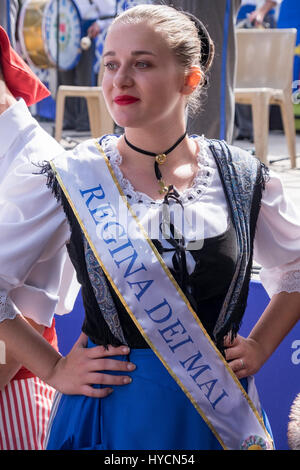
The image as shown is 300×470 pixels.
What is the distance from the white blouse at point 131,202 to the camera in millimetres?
1048

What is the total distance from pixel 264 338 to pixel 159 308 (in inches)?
8.4

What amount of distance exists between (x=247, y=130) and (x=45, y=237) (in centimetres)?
662

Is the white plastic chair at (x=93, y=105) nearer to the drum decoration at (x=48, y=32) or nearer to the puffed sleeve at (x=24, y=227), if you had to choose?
the drum decoration at (x=48, y=32)

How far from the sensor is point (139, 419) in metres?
1.02

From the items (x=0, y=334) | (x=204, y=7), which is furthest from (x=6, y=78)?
(x=204, y=7)

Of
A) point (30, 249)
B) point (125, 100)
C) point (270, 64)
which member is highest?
point (125, 100)

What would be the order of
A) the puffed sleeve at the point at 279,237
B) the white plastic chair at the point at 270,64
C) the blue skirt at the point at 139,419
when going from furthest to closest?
the white plastic chair at the point at 270,64
the puffed sleeve at the point at 279,237
the blue skirt at the point at 139,419

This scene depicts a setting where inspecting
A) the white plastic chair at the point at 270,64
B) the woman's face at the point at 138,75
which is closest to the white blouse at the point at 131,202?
the woman's face at the point at 138,75

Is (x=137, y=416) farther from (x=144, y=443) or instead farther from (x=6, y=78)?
(x=6, y=78)

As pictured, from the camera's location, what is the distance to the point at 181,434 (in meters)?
1.04

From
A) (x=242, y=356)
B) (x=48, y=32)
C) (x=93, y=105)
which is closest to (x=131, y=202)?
(x=242, y=356)

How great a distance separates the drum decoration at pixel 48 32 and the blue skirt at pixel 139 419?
583 cm

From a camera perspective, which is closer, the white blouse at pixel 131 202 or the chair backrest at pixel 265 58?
the white blouse at pixel 131 202

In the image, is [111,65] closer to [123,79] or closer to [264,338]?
[123,79]
